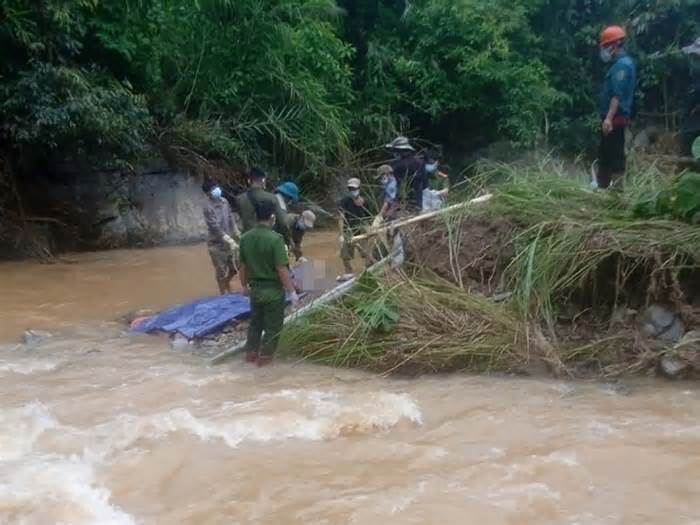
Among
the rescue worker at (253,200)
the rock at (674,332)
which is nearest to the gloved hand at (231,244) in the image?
the rescue worker at (253,200)

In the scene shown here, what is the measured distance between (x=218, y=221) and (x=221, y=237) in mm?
192

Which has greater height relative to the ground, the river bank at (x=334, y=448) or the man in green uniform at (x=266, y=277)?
the man in green uniform at (x=266, y=277)

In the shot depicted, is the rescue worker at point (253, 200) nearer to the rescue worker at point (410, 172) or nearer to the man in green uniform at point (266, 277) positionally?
the man in green uniform at point (266, 277)

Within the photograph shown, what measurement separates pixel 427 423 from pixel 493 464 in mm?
864

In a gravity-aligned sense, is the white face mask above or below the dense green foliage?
below

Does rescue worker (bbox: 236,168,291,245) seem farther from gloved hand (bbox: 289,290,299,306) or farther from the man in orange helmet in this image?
the man in orange helmet

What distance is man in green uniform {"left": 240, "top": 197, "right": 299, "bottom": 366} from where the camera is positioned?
725 centimetres

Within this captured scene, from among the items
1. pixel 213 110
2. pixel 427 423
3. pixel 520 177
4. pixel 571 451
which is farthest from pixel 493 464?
pixel 213 110

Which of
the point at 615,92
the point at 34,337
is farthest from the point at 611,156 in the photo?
the point at 34,337

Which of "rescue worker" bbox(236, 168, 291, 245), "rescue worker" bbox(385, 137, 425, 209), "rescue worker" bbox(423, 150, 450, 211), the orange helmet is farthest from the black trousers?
"rescue worker" bbox(236, 168, 291, 245)

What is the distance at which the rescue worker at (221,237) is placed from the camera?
9.50 metres

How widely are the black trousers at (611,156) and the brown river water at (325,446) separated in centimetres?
253

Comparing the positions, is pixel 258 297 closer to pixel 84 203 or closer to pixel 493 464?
pixel 493 464

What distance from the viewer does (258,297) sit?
7328mm
